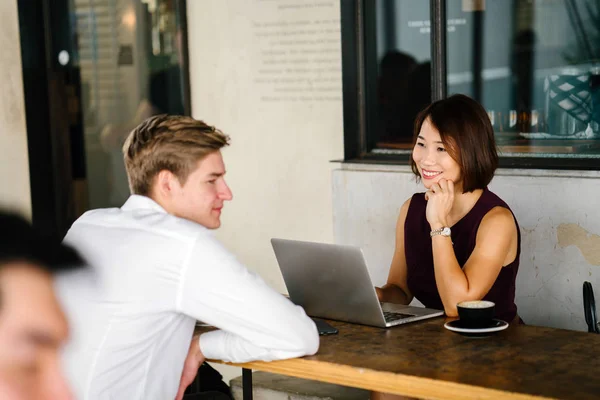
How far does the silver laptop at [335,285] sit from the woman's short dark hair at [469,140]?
50 centimetres

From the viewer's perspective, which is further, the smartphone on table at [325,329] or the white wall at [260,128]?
the white wall at [260,128]

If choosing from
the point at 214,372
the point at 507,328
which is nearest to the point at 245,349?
the point at 507,328

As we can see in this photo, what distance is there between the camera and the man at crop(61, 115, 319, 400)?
1.99m

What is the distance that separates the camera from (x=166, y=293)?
201 centimetres

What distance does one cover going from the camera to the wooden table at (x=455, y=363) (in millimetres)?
1813

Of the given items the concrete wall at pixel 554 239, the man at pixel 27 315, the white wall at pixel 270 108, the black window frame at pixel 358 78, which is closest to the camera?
the man at pixel 27 315

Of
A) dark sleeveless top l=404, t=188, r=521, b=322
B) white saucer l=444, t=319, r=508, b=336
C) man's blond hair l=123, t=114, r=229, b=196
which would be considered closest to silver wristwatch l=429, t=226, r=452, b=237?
dark sleeveless top l=404, t=188, r=521, b=322

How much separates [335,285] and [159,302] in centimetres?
57

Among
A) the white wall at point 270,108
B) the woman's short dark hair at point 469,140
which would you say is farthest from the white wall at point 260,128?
the woman's short dark hair at point 469,140

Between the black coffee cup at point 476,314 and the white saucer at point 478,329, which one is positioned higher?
the black coffee cup at point 476,314

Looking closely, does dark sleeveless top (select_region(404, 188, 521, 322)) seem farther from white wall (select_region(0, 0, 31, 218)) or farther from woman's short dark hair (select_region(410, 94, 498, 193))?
white wall (select_region(0, 0, 31, 218))

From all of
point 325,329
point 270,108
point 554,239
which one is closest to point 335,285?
Result: point 325,329

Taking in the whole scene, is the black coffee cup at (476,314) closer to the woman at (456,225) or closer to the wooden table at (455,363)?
the wooden table at (455,363)

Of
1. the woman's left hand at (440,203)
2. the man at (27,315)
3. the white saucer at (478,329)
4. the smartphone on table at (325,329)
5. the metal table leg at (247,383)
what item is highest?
the man at (27,315)
